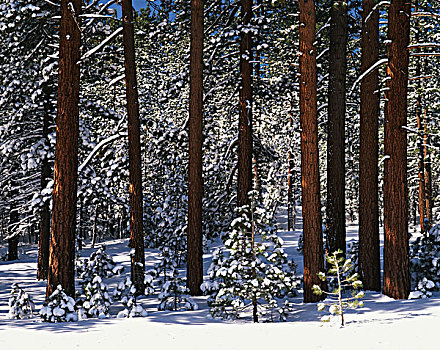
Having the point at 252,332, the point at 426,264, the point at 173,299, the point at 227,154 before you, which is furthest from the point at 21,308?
the point at 426,264

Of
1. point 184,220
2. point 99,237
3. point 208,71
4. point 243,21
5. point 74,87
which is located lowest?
point 99,237

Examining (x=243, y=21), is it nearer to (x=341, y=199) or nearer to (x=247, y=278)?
(x=341, y=199)

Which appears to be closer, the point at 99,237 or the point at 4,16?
the point at 4,16

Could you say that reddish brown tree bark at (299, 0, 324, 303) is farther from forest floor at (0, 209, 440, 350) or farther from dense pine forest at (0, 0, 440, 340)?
forest floor at (0, 209, 440, 350)

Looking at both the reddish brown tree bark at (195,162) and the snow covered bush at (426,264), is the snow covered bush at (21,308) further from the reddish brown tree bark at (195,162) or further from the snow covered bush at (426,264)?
the snow covered bush at (426,264)

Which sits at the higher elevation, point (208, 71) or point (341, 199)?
point (208, 71)

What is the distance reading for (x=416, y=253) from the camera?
11477 mm

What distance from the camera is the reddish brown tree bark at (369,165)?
404 inches

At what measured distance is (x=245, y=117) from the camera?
12.6m

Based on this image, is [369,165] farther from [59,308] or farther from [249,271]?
[59,308]

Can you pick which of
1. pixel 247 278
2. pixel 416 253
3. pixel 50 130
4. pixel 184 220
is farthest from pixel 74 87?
pixel 184 220

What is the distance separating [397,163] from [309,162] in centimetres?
179

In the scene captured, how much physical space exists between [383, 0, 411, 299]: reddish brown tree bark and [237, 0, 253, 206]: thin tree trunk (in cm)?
469

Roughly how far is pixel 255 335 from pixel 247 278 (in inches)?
59.4
